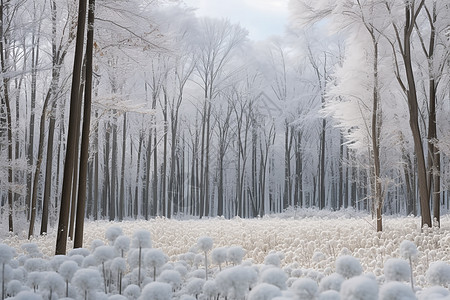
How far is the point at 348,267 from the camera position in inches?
107

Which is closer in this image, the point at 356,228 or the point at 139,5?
the point at 139,5

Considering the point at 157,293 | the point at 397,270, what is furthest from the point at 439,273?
the point at 157,293

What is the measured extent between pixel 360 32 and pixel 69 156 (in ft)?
30.1

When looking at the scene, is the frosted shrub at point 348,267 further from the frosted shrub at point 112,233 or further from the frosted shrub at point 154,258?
the frosted shrub at point 112,233

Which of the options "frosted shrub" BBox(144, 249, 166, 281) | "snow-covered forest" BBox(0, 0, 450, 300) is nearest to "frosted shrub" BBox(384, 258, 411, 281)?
"snow-covered forest" BBox(0, 0, 450, 300)

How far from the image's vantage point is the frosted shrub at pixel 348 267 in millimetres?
2706

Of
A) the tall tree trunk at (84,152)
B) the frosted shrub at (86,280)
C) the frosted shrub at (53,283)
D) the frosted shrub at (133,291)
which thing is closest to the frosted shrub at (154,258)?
the frosted shrub at (133,291)

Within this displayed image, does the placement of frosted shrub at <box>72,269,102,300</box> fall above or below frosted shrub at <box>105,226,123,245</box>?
below

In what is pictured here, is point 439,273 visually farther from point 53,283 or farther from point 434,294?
point 53,283

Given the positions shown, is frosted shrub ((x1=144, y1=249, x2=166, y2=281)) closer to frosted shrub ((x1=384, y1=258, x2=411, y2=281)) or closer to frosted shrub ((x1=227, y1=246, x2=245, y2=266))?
frosted shrub ((x1=227, y1=246, x2=245, y2=266))

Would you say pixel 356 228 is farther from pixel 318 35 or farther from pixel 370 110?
pixel 318 35

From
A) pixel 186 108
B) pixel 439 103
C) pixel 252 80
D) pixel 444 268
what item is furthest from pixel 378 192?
pixel 186 108

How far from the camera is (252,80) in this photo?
104ft

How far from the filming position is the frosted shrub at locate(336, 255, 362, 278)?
8.88ft
